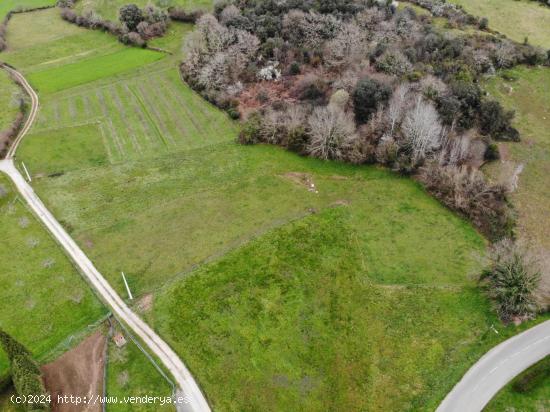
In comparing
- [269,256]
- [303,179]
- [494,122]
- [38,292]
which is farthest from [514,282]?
[38,292]

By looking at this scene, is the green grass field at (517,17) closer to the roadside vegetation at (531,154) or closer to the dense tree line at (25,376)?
the roadside vegetation at (531,154)

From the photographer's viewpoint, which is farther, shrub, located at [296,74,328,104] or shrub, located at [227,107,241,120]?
shrub, located at [227,107,241,120]

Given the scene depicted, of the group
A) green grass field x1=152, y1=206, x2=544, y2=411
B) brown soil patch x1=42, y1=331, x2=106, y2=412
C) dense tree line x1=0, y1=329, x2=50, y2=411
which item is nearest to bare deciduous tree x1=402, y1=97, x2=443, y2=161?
green grass field x1=152, y1=206, x2=544, y2=411

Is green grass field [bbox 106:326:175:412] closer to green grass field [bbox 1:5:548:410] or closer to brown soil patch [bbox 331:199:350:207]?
green grass field [bbox 1:5:548:410]

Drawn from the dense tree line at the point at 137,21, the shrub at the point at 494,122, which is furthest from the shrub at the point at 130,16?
the shrub at the point at 494,122

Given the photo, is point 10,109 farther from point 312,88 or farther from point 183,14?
point 312,88

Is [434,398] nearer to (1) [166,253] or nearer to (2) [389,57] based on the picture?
(1) [166,253]

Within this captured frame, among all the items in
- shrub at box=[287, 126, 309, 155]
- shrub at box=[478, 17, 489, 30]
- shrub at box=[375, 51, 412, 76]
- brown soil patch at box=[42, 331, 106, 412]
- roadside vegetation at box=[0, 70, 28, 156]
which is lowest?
brown soil patch at box=[42, 331, 106, 412]

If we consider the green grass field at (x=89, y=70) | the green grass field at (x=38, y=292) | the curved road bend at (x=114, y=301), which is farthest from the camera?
the green grass field at (x=89, y=70)
